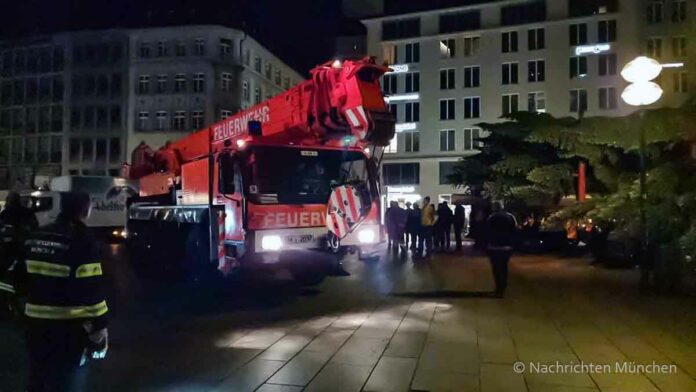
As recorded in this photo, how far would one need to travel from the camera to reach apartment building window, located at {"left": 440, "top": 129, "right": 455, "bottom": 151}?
5006 centimetres

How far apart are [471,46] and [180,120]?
26514mm

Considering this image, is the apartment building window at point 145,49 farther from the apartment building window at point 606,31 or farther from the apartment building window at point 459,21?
the apartment building window at point 606,31

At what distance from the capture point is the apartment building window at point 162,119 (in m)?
52.8

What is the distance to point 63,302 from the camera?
12.0 ft

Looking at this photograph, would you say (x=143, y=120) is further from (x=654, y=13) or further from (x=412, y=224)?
(x=654, y=13)

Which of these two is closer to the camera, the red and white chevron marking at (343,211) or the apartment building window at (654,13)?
the red and white chevron marking at (343,211)

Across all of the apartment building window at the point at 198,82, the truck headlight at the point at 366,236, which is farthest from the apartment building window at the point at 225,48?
the truck headlight at the point at 366,236

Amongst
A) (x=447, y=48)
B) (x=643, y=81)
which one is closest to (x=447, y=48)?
(x=447, y=48)

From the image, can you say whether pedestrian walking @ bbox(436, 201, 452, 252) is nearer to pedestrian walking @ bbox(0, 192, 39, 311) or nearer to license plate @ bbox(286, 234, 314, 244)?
license plate @ bbox(286, 234, 314, 244)

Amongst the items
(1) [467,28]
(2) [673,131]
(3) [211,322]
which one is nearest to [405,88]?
(1) [467,28]

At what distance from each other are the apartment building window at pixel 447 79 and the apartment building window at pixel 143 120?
26.8m

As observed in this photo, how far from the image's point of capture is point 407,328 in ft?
24.9

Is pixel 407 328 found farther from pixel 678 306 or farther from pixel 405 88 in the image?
pixel 405 88

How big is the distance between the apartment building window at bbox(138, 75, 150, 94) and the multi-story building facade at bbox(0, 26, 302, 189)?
0.09 metres
